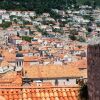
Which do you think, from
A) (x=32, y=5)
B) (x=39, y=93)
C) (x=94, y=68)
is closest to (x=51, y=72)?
(x=39, y=93)

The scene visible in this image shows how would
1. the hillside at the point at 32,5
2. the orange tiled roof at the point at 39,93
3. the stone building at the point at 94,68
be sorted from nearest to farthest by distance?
the stone building at the point at 94,68 < the orange tiled roof at the point at 39,93 < the hillside at the point at 32,5

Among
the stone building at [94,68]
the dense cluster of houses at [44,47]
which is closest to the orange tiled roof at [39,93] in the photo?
the stone building at [94,68]

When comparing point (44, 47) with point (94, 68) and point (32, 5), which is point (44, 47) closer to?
point (32, 5)

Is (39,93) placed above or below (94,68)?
below

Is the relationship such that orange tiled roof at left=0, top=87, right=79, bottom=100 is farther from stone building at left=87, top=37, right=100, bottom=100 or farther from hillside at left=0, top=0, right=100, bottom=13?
hillside at left=0, top=0, right=100, bottom=13

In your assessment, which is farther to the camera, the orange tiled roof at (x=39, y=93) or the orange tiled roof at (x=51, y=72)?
the orange tiled roof at (x=51, y=72)

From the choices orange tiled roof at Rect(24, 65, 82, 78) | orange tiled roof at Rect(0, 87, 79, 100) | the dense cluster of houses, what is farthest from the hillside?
orange tiled roof at Rect(0, 87, 79, 100)

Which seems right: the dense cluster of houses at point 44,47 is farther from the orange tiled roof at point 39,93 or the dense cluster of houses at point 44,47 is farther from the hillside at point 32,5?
the orange tiled roof at point 39,93

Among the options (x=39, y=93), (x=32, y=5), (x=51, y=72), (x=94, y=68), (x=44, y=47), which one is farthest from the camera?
(x=32, y=5)
